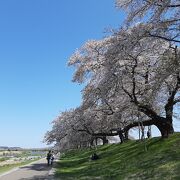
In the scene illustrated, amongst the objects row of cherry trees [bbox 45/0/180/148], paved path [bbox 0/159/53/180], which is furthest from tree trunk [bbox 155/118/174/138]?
paved path [bbox 0/159/53/180]

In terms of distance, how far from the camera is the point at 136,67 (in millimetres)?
28453

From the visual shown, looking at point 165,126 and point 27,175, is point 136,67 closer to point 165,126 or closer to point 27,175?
point 165,126

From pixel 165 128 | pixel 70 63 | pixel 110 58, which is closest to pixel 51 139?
pixel 70 63

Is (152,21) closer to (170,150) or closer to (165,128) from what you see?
(170,150)

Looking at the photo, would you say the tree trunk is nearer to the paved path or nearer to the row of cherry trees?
Result: the row of cherry trees

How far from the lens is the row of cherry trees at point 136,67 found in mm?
20062

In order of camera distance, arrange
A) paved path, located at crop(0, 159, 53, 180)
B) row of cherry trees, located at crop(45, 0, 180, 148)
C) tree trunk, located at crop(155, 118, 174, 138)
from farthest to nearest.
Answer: tree trunk, located at crop(155, 118, 174, 138)
paved path, located at crop(0, 159, 53, 180)
row of cherry trees, located at crop(45, 0, 180, 148)

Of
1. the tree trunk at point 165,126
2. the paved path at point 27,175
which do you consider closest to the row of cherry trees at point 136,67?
the tree trunk at point 165,126

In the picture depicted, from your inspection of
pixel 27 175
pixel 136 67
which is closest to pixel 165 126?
pixel 136 67

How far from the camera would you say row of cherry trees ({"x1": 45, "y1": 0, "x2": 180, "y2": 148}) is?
20062mm

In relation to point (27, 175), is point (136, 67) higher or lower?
higher

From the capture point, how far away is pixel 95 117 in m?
47.9

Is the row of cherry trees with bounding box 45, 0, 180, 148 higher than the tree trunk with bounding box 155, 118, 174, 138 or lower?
higher

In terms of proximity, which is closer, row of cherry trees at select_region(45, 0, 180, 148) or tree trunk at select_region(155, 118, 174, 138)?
row of cherry trees at select_region(45, 0, 180, 148)
